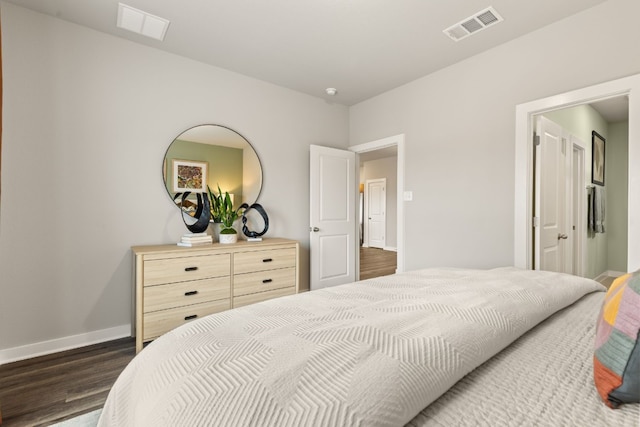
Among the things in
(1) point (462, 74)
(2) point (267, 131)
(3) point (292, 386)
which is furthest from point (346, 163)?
(3) point (292, 386)

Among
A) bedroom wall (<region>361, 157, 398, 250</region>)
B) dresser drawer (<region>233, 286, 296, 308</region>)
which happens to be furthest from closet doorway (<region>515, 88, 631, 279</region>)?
bedroom wall (<region>361, 157, 398, 250</region>)

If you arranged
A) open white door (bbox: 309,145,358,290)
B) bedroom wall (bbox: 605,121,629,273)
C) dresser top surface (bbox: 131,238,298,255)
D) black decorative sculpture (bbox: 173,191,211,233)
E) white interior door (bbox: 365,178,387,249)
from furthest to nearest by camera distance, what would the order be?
white interior door (bbox: 365,178,387,249) → bedroom wall (bbox: 605,121,629,273) → open white door (bbox: 309,145,358,290) → black decorative sculpture (bbox: 173,191,211,233) → dresser top surface (bbox: 131,238,298,255)

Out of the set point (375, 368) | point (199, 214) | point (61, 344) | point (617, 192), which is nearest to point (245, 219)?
point (199, 214)

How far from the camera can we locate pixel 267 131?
3.60 m

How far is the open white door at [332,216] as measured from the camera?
3824 mm

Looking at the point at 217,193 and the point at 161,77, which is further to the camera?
the point at 217,193

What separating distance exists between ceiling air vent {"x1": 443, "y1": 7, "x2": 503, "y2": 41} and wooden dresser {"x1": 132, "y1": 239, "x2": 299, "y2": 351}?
2403 millimetres

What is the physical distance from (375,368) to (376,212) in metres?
8.20

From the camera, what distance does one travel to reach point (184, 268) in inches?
98.6

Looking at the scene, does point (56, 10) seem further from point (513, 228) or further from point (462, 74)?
point (513, 228)

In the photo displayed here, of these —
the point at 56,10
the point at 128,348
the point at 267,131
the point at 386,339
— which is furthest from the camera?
the point at 267,131

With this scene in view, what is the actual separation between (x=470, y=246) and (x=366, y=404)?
2.79 metres

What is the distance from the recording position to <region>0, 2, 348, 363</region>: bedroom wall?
7.43 feet

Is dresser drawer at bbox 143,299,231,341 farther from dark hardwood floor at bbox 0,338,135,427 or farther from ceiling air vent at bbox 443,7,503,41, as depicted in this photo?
ceiling air vent at bbox 443,7,503,41
